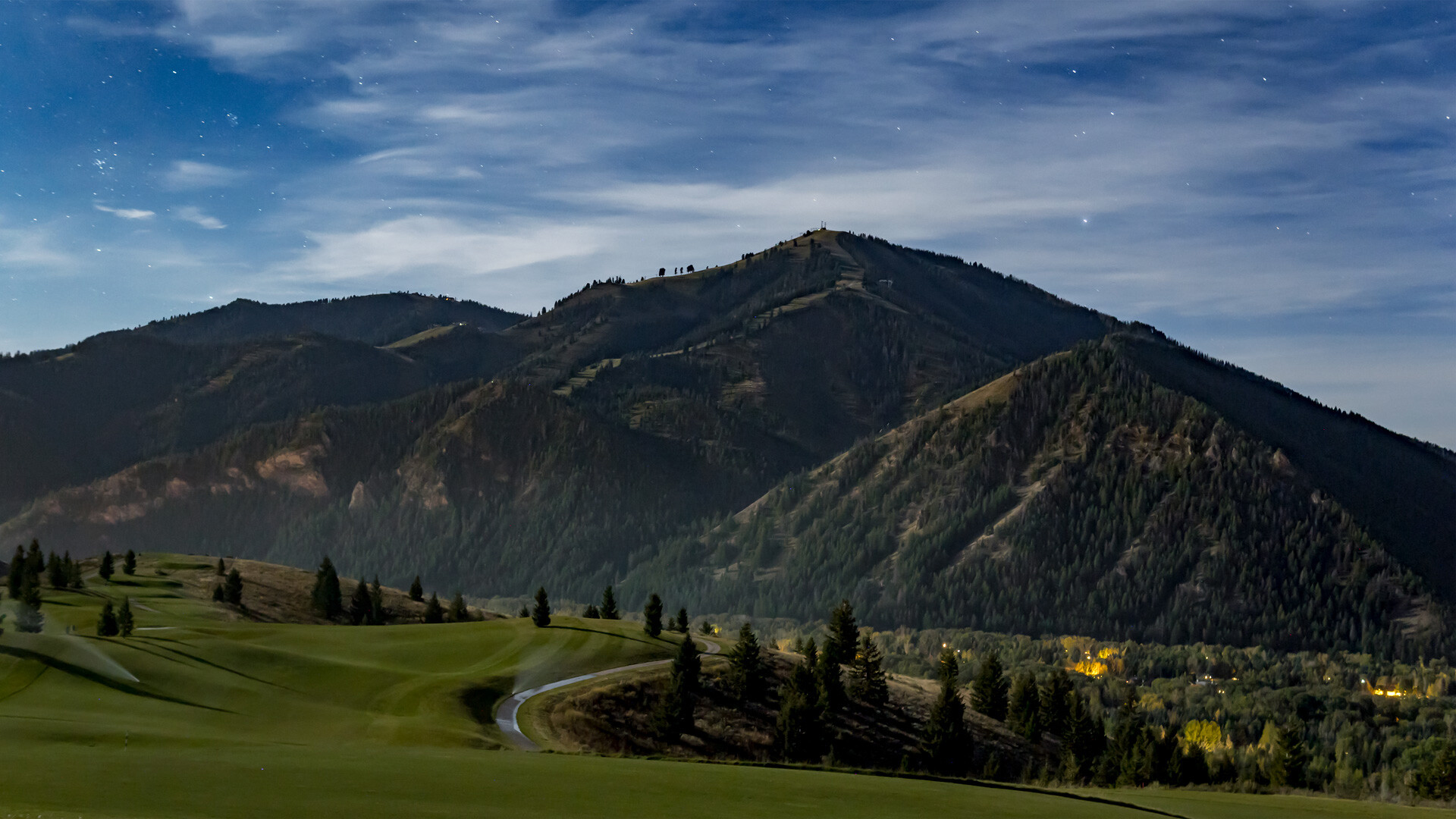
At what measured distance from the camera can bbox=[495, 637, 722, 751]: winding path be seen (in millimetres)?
80188

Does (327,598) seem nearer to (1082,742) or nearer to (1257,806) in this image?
(1082,742)

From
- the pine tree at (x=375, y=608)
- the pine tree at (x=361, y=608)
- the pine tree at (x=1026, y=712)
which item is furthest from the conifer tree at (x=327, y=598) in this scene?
the pine tree at (x=1026, y=712)

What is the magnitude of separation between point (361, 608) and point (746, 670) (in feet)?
184

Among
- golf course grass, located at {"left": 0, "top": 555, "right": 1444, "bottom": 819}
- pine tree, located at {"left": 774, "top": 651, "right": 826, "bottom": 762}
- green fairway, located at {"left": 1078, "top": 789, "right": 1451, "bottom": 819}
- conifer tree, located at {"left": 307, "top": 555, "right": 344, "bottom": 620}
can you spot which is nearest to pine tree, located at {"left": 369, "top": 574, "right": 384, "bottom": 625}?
conifer tree, located at {"left": 307, "top": 555, "right": 344, "bottom": 620}

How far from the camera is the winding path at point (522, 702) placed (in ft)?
263

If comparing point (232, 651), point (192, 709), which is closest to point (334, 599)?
point (232, 651)

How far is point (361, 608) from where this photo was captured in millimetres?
145625

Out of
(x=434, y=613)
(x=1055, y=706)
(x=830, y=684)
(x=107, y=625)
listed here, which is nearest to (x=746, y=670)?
(x=830, y=684)

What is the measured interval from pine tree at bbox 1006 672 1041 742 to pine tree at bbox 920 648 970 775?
13.2m

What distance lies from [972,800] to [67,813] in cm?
3211

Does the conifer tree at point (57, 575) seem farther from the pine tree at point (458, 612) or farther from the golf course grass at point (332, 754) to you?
the pine tree at point (458, 612)

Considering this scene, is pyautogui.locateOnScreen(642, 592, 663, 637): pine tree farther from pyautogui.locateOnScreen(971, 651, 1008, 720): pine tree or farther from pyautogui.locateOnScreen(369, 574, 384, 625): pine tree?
pyautogui.locateOnScreen(369, 574, 384, 625): pine tree

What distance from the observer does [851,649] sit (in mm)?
129375

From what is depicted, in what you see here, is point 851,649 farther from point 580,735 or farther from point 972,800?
point 972,800
